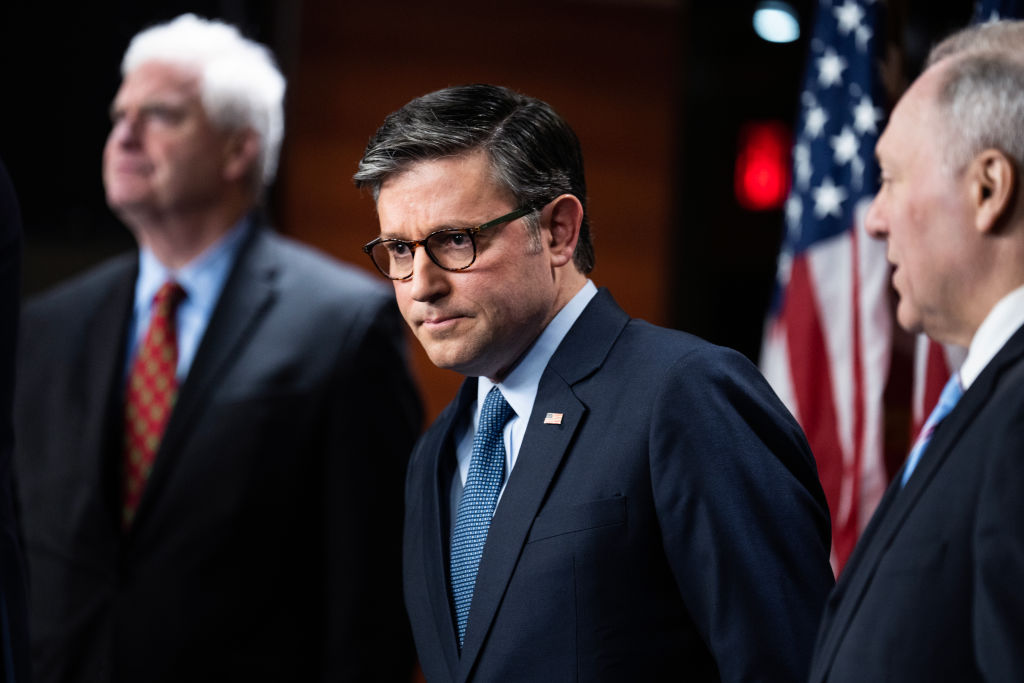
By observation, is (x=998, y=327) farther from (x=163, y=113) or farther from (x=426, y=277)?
(x=163, y=113)

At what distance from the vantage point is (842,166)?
111 inches

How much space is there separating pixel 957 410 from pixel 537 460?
528 millimetres

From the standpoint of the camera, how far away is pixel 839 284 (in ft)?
8.98

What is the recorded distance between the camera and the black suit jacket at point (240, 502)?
248 centimetres

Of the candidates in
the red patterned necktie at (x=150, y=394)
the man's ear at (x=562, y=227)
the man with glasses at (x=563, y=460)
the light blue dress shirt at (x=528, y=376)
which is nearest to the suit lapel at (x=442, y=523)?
the man with glasses at (x=563, y=460)

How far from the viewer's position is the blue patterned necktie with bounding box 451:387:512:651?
1.53m

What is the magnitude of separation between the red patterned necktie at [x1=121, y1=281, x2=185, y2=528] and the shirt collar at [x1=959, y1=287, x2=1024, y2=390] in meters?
1.83

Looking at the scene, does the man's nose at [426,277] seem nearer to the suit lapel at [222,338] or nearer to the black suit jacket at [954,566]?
the black suit jacket at [954,566]

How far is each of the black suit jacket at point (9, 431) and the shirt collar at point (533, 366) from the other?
0.62 metres

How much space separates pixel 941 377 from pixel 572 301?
1062 millimetres

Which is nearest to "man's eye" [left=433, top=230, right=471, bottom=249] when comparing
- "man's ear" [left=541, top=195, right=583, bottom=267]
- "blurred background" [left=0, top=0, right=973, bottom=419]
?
"man's ear" [left=541, top=195, right=583, bottom=267]

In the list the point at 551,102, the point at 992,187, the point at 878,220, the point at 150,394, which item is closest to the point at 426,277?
the point at 878,220

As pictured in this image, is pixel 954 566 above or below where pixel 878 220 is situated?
below

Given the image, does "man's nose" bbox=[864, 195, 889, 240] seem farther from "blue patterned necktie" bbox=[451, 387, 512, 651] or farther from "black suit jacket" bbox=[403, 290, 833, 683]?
"blue patterned necktie" bbox=[451, 387, 512, 651]
